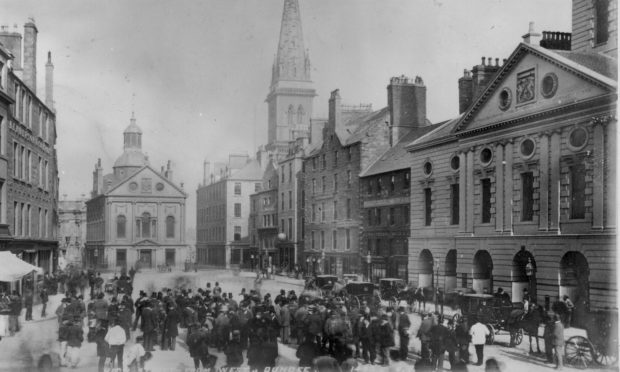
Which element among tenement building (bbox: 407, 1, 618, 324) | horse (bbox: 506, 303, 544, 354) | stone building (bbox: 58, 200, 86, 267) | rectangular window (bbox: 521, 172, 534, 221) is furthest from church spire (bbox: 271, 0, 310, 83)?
stone building (bbox: 58, 200, 86, 267)

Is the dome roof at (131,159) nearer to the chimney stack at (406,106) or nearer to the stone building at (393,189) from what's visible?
the chimney stack at (406,106)

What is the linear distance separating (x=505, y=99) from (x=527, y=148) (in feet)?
9.15

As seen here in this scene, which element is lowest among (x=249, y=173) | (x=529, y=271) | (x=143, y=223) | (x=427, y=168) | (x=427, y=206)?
(x=529, y=271)

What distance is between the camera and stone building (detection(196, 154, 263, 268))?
89125mm

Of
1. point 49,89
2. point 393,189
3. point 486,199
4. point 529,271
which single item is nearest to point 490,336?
point 529,271

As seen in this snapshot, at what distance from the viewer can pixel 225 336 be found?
21.8 meters

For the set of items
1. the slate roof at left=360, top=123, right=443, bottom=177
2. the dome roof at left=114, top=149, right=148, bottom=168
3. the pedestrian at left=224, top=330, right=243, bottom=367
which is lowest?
the pedestrian at left=224, top=330, right=243, bottom=367

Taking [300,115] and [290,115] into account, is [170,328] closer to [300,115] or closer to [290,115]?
[300,115]

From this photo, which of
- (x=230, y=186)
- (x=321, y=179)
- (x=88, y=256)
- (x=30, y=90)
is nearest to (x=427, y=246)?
(x=321, y=179)

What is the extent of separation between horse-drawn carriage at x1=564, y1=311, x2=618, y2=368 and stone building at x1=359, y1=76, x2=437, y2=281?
24.5 meters

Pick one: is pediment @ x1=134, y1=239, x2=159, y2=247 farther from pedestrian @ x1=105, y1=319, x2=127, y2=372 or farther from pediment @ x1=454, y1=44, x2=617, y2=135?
pedestrian @ x1=105, y1=319, x2=127, y2=372

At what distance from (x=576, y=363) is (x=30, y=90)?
3031 cm

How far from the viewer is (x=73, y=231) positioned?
11106 centimetres

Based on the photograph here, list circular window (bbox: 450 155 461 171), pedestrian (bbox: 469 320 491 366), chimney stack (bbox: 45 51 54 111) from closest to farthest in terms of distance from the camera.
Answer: pedestrian (bbox: 469 320 491 366) < circular window (bbox: 450 155 461 171) < chimney stack (bbox: 45 51 54 111)
